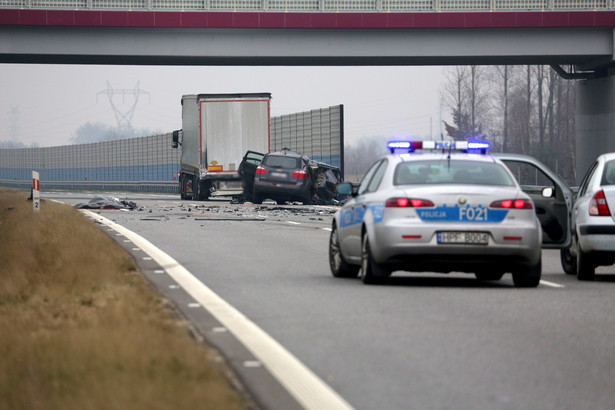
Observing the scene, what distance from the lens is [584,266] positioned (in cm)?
1431

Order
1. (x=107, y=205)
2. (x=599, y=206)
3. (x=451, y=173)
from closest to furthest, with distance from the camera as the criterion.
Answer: (x=451, y=173) < (x=599, y=206) < (x=107, y=205)

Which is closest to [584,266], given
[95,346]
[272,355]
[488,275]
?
[488,275]

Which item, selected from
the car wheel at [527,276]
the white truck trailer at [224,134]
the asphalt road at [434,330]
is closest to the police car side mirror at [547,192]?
the asphalt road at [434,330]

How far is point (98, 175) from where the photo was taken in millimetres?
82500

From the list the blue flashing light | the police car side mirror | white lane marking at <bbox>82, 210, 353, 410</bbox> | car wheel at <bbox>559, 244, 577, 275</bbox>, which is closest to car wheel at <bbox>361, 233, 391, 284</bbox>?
white lane marking at <bbox>82, 210, 353, 410</bbox>

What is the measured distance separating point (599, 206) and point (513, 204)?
6.14 ft

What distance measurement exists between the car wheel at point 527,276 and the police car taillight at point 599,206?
1522 mm

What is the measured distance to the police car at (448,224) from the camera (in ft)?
40.4

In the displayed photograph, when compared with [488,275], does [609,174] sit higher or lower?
higher

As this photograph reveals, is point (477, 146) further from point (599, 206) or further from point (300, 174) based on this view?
point (300, 174)

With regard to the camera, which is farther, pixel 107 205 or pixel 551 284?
pixel 107 205

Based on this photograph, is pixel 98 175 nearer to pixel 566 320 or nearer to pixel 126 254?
pixel 126 254

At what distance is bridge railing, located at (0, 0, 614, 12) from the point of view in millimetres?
42688

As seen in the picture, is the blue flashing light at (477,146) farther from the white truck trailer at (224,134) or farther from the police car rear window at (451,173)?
the white truck trailer at (224,134)
